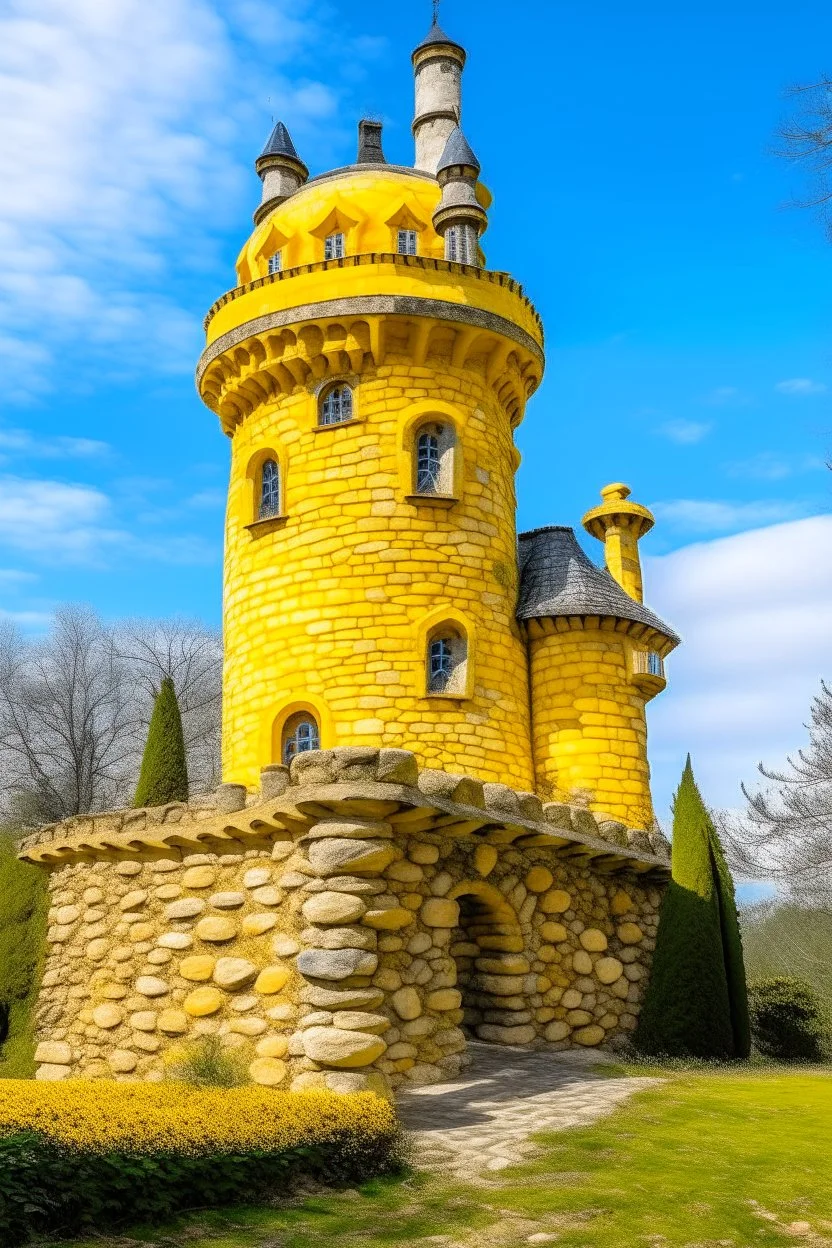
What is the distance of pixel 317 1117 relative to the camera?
688 cm

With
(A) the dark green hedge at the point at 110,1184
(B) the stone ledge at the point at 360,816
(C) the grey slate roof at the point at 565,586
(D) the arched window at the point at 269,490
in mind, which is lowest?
(A) the dark green hedge at the point at 110,1184

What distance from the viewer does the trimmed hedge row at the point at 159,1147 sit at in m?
5.27

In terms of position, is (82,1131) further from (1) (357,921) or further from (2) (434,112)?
(2) (434,112)

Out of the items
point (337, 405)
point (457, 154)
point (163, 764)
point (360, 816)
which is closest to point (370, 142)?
point (457, 154)

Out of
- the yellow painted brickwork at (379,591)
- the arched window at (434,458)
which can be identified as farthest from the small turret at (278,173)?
the arched window at (434,458)

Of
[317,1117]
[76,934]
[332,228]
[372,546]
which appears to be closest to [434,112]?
[332,228]

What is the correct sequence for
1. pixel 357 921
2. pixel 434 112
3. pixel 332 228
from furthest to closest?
pixel 434 112 < pixel 332 228 < pixel 357 921

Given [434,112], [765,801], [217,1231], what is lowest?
[217,1231]

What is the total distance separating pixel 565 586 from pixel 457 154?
7.48m

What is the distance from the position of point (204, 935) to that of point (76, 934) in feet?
8.97

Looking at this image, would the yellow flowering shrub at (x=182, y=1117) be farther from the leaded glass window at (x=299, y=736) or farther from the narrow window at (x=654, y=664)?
the narrow window at (x=654, y=664)

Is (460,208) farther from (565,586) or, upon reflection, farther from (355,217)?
(565,586)

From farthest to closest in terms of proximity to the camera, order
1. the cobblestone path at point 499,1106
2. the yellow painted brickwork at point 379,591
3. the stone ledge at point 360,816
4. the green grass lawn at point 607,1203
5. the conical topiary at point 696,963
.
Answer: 1. the yellow painted brickwork at point 379,591
2. the conical topiary at point 696,963
3. the stone ledge at point 360,816
4. the cobblestone path at point 499,1106
5. the green grass lawn at point 607,1203

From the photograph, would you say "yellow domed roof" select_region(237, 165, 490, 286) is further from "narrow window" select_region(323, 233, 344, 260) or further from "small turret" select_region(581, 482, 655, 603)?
"small turret" select_region(581, 482, 655, 603)
